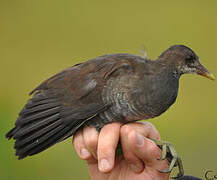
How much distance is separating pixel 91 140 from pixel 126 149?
165mm

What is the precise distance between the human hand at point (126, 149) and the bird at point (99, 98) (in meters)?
0.07

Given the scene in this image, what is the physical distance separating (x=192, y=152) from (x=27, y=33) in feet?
7.73

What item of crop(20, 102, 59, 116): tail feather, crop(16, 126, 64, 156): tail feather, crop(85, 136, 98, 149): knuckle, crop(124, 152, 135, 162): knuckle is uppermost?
crop(20, 102, 59, 116): tail feather

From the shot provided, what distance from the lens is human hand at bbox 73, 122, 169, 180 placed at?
6.25 ft

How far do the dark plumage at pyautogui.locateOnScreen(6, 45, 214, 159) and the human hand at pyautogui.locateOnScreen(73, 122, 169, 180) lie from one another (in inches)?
2.7

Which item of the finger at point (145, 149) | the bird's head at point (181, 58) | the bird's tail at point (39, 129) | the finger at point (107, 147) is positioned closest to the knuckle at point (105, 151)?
the finger at point (107, 147)

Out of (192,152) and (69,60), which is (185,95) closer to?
(192,152)

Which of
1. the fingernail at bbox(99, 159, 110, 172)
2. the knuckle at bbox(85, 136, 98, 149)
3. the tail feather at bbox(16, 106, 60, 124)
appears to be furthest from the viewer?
the tail feather at bbox(16, 106, 60, 124)

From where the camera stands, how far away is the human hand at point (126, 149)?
1904 mm

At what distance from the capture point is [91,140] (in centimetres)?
199

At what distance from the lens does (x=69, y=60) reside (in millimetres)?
4844

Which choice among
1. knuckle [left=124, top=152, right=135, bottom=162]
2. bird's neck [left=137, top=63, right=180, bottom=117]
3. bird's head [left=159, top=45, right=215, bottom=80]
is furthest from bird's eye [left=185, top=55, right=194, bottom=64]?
knuckle [left=124, top=152, right=135, bottom=162]

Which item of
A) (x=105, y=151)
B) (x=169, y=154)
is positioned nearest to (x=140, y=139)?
(x=105, y=151)

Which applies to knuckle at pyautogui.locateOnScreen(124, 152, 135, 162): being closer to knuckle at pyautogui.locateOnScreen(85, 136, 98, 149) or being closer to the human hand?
the human hand
